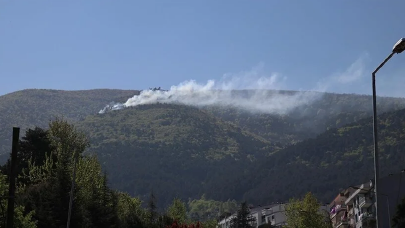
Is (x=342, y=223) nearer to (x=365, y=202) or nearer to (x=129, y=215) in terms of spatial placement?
(x=365, y=202)

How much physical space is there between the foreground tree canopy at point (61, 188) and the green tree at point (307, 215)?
16.3 m

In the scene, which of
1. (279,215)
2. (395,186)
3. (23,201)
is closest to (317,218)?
(395,186)

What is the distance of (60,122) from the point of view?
7838cm

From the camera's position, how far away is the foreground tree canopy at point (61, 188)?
58656 mm

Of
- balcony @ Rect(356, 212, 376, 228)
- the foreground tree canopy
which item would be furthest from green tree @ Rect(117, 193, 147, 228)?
balcony @ Rect(356, 212, 376, 228)

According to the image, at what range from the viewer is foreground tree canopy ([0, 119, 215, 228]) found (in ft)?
192

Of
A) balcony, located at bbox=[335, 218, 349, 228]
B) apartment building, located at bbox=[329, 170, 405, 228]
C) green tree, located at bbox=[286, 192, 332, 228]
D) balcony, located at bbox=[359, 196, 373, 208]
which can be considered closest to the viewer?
apartment building, located at bbox=[329, 170, 405, 228]

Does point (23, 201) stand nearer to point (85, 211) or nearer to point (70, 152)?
point (85, 211)

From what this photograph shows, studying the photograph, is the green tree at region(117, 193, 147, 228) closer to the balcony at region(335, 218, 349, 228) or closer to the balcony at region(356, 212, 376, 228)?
the balcony at region(356, 212, 376, 228)

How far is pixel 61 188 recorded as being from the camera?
2424 inches

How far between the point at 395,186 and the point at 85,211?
42.4 m

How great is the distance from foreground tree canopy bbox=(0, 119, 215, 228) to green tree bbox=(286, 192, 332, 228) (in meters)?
16.3

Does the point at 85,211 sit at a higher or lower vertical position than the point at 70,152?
lower

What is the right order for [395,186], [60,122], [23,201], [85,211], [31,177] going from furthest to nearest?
[395,186]
[60,122]
[31,177]
[85,211]
[23,201]
